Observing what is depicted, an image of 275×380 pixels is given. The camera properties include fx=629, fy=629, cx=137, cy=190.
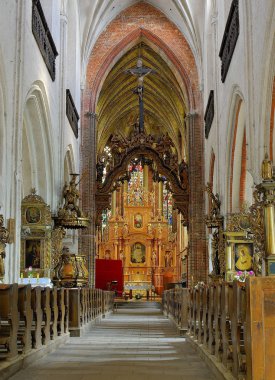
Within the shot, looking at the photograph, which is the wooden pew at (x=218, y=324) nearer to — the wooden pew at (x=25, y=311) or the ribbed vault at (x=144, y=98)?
the wooden pew at (x=25, y=311)

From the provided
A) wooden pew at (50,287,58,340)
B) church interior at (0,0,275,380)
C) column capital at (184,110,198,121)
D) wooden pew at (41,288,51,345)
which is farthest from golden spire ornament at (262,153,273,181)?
column capital at (184,110,198,121)

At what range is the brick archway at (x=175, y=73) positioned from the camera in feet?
85.6

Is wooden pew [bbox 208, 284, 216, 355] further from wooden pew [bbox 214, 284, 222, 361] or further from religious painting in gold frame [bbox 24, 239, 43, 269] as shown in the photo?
religious painting in gold frame [bbox 24, 239, 43, 269]

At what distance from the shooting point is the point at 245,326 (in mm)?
4289

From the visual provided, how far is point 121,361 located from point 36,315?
1161 millimetres

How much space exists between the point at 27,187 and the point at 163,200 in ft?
84.8

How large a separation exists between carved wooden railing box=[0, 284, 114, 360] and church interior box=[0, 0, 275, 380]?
3 cm

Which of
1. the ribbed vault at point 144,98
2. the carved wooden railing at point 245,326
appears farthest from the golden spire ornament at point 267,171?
the ribbed vault at point 144,98

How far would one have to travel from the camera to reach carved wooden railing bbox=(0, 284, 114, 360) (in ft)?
20.6

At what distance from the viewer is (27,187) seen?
1767cm

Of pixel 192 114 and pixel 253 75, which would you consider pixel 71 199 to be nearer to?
pixel 253 75

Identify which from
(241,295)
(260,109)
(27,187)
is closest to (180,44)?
(27,187)

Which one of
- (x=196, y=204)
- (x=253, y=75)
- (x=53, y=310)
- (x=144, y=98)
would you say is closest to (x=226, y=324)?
(x=53, y=310)

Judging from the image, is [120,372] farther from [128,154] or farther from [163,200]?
[163,200]
